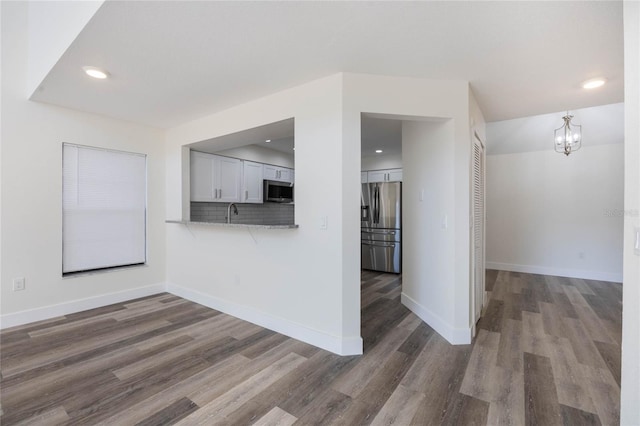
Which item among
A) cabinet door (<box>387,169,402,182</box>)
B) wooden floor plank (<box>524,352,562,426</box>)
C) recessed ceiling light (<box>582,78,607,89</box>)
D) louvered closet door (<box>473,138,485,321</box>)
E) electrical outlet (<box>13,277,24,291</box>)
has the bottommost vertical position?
wooden floor plank (<box>524,352,562,426</box>)

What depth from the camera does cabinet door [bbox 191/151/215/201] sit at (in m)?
4.29

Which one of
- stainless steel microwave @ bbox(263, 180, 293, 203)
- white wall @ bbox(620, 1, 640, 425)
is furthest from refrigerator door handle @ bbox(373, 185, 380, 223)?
white wall @ bbox(620, 1, 640, 425)

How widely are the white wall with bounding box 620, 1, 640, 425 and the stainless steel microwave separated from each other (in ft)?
15.7

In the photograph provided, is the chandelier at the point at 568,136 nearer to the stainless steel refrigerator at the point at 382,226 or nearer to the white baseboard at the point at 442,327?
the stainless steel refrigerator at the point at 382,226

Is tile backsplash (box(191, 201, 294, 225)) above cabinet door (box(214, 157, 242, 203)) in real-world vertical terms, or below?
below

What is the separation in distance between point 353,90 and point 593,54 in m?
1.75

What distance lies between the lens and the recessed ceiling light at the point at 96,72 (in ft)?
7.79

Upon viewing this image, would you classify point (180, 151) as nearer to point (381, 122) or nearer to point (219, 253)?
point (219, 253)

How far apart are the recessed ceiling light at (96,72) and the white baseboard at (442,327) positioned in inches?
149

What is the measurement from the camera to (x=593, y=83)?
2.57 meters

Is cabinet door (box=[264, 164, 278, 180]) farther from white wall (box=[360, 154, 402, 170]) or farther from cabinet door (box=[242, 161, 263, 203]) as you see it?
white wall (box=[360, 154, 402, 170])

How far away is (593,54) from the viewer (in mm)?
2104

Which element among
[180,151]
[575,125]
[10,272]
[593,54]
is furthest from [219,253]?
[575,125]

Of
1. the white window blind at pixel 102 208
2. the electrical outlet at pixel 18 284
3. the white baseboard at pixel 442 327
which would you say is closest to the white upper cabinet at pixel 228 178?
the white window blind at pixel 102 208
